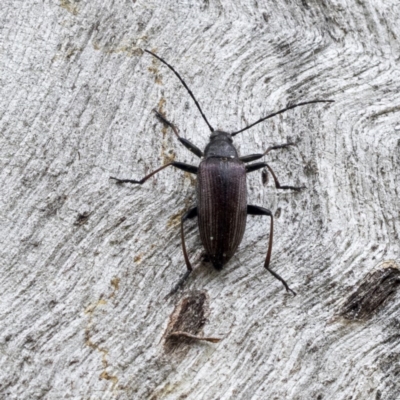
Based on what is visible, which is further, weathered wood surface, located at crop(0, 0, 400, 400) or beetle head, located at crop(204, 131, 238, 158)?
beetle head, located at crop(204, 131, 238, 158)

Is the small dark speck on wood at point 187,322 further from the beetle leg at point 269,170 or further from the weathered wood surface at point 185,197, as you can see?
the beetle leg at point 269,170

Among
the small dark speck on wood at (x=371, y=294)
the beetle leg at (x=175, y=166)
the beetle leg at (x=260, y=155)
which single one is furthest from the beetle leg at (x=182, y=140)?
the small dark speck on wood at (x=371, y=294)

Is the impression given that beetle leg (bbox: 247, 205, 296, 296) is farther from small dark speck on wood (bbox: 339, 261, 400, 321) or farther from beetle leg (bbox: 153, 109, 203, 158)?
beetle leg (bbox: 153, 109, 203, 158)

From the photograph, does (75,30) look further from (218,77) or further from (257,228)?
(257,228)

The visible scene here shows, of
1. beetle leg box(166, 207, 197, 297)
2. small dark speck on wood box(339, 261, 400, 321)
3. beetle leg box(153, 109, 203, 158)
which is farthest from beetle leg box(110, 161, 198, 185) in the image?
small dark speck on wood box(339, 261, 400, 321)

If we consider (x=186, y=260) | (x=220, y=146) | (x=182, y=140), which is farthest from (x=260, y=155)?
(x=186, y=260)
